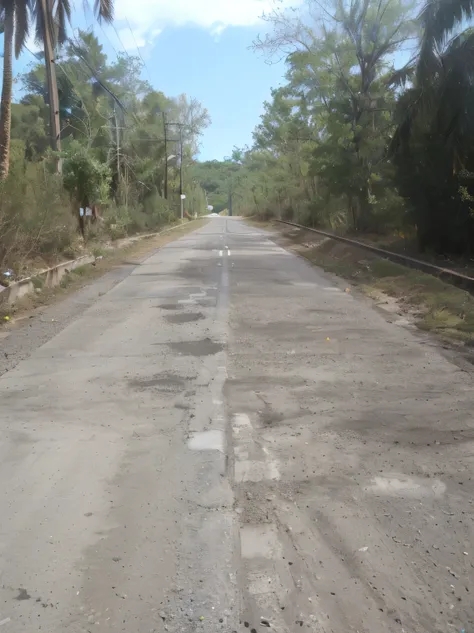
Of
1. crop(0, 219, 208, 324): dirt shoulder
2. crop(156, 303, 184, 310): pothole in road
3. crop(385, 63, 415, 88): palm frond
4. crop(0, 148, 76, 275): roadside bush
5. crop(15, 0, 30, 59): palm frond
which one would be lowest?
crop(0, 219, 208, 324): dirt shoulder

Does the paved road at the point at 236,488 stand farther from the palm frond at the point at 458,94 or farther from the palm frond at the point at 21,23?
the palm frond at the point at 21,23

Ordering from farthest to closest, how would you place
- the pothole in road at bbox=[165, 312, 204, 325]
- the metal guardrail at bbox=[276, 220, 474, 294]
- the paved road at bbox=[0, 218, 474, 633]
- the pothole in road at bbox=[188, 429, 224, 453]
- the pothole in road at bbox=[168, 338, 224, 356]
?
the metal guardrail at bbox=[276, 220, 474, 294], the pothole in road at bbox=[165, 312, 204, 325], the pothole in road at bbox=[168, 338, 224, 356], the pothole in road at bbox=[188, 429, 224, 453], the paved road at bbox=[0, 218, 474, 633]

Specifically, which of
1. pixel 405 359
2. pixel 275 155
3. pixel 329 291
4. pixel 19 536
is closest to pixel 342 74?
pixel 329 291

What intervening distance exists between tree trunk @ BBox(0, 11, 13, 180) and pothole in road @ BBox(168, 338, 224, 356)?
12.1 m

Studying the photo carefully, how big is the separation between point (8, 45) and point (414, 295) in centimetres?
1552

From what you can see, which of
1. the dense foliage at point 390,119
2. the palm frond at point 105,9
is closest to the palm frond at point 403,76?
the dense foliage at point 390,119

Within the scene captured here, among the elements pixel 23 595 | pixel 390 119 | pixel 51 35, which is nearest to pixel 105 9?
pixel 51 35

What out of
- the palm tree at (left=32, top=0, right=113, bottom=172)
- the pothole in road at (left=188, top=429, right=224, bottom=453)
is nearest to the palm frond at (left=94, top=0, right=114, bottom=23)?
the palm tree at (left=32, top=0, right=113, bottom=172)

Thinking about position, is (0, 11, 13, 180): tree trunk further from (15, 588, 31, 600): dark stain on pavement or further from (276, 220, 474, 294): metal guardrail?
(15, 588, 31, 600): dark stain on pavement

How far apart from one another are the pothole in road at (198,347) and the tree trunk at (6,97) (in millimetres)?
12064

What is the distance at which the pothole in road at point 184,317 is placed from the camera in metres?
10.0

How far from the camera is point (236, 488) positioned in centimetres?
421

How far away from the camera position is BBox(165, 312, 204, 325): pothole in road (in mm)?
10000

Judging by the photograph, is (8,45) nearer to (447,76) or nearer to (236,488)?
(447,76)
